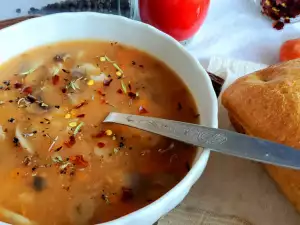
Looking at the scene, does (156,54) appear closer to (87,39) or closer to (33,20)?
(87,39)

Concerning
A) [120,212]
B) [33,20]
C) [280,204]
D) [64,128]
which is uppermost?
[33,20]

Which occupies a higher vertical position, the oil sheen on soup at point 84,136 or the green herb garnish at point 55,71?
the green herb garnish at point 55,71

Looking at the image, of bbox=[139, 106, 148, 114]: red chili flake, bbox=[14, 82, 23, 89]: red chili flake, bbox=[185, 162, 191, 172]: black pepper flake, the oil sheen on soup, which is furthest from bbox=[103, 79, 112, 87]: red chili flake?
bbox=[185, 162, 191, 172]: black pepper flake

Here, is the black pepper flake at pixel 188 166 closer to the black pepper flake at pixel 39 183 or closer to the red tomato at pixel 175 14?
the black pepper flake at pixel 39 183

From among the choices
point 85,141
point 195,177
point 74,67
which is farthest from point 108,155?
point 74,67

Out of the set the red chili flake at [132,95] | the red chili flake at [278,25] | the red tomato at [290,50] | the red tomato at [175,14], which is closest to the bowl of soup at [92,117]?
the red chili flake at [132,95]

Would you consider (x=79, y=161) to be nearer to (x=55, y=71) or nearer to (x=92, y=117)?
(x=92, y=117)
